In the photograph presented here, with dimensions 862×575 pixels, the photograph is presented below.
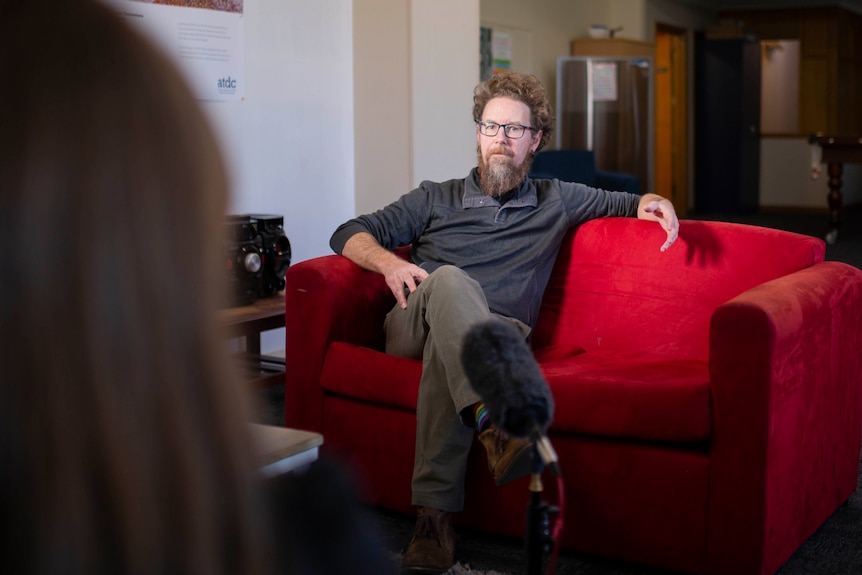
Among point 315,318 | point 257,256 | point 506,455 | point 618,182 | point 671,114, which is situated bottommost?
point 506,455

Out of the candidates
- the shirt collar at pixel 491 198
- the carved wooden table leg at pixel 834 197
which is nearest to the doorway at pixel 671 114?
the carved wooden table leg at pixel 834 197

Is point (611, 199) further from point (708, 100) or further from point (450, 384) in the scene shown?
point (708, 100)

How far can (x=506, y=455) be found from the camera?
2.25 metres

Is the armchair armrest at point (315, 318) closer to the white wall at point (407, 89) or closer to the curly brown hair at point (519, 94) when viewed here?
the curly brown hair at point (519, 94)

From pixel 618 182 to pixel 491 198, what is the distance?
186 inches

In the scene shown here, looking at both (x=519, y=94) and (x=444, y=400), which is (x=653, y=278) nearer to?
(x=519, y=94)

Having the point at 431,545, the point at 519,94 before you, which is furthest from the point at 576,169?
the point at 431,545

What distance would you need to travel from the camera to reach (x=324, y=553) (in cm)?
66

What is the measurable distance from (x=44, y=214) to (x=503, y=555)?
84.0 inches

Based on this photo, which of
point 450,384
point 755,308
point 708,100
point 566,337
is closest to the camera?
point 755,308

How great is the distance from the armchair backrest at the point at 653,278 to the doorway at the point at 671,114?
9.00 metres

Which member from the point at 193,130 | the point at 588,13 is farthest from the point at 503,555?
the point at 588,13

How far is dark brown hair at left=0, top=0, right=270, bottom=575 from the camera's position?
0.52m

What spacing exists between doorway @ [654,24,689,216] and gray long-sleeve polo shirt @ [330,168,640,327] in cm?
901
